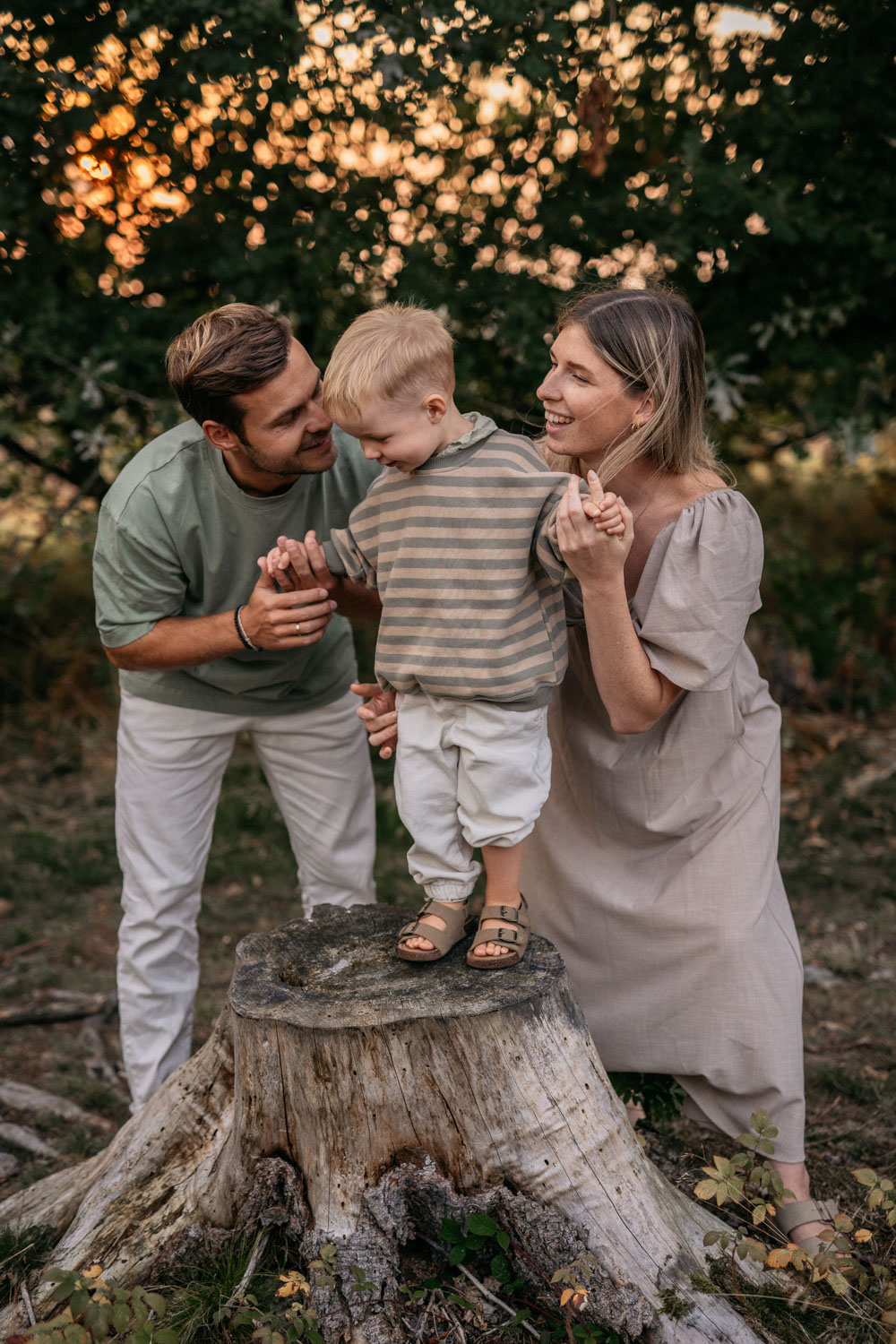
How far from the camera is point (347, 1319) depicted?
1928 millimetres

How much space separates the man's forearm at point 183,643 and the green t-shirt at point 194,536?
4 cm

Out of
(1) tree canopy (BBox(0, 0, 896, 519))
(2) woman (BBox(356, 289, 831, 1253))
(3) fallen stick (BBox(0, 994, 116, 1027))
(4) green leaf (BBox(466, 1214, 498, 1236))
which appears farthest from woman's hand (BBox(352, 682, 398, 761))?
(3) fallen stick (BBox(0, 994, 116, 1027))

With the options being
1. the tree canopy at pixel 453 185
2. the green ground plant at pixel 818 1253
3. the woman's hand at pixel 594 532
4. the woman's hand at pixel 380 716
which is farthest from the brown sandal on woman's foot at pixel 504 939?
the tree canopy at pixel 453 185

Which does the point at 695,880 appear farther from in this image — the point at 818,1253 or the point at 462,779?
the point at 818,1253

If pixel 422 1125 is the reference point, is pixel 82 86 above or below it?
above

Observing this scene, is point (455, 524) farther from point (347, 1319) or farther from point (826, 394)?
point (826, 394)

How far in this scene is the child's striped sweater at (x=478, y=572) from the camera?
2086 millimetres

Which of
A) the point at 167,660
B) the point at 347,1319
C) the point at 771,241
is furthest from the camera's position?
the point at 771,241

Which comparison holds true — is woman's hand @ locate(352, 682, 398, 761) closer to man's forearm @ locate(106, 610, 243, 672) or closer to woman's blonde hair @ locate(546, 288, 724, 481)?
man's forearm @ locate(106, 610, 243, 672)

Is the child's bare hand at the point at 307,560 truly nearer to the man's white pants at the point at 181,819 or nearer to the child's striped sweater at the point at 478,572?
the child's striped sweater at the point at 478,572

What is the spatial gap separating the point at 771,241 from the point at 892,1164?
321 centimetres

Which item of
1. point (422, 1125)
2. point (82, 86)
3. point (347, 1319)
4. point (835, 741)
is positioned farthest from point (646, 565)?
point (835, 741)

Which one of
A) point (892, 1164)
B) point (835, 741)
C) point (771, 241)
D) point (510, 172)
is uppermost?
point (510, 172)

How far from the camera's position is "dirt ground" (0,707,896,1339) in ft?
9.91
